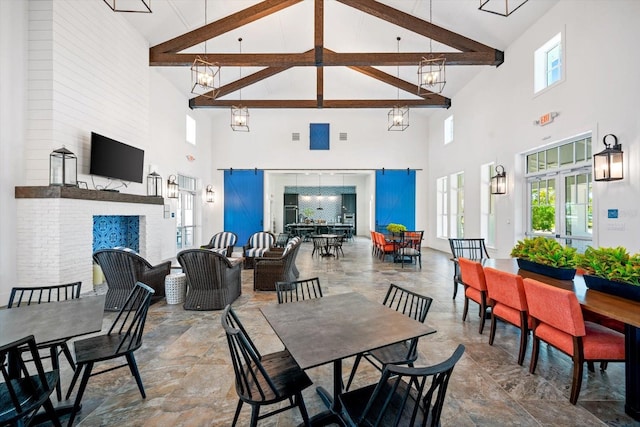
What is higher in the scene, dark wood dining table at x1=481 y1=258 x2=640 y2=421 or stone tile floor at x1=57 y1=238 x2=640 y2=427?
dark wood dining table at x1=481 y1=258 x2=640 y2=421

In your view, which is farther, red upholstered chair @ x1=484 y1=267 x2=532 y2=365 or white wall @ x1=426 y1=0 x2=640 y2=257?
white wall @ x1=426 y1=0 x2=640 y2=257

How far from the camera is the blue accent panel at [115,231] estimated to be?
567cm

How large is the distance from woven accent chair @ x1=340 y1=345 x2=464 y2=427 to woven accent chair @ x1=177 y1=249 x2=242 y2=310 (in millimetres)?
2804

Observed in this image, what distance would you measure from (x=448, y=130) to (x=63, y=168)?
10.2 meters

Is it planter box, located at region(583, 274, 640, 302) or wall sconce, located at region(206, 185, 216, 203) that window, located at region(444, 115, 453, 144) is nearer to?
planter box, located at region(583, 274, 640, 302)

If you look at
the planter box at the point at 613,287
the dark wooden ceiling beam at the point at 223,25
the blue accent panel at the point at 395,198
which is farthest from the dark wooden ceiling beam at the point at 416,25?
the planter box at the point at 613,287

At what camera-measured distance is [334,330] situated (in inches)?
66.9

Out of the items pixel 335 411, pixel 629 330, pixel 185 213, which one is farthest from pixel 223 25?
pixel 629 330

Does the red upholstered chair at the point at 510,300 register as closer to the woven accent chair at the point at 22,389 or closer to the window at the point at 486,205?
the woven accent chair at the point at 22,389

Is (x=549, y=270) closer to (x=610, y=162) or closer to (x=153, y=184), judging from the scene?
(x=610, y=162)

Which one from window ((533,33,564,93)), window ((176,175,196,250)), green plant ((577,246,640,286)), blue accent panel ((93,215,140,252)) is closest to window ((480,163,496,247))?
window ((533,33,564,93))

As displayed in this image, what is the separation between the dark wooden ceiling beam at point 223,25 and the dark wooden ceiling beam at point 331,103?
7.68ft

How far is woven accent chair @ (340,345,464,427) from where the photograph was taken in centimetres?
115

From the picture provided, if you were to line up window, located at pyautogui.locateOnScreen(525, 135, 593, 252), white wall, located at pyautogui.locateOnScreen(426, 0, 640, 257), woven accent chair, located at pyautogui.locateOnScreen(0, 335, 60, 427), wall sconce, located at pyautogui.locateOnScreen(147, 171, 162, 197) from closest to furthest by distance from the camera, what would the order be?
1. woven accent chair, located at pyautogui.locateOnScreen(0, 335, 60, 427)
2. white wall, located at pyautogui.locateOnScreen(426, 0, 640, 257)
3. window, located at pyautogui.locateOnScreen(525, 135, 593, 252)
4. wall sconce, located at pyautogui.locateOnScreen(147, 171, 162, 197)
